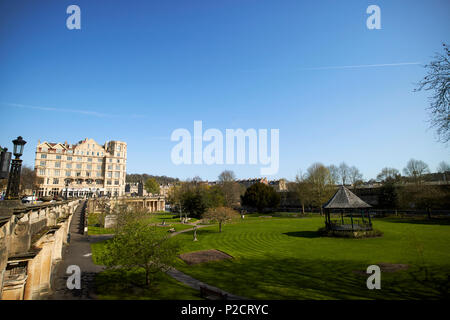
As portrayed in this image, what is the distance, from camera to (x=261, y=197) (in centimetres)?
7594

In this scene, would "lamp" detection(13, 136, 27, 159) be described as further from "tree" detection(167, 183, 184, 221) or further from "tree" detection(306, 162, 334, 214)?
"tree" detection(306, 162, 334, 214)

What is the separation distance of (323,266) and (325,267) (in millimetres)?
258

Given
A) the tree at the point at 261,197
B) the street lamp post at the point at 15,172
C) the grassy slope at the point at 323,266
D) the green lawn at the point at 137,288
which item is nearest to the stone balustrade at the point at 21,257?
the street lamp post at the point at 15,172

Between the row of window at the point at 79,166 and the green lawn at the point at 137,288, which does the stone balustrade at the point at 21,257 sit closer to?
the green lawn at the point at 137,288

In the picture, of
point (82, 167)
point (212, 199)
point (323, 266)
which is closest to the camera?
point (323, 266)

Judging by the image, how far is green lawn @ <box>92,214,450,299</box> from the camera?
1277 cm

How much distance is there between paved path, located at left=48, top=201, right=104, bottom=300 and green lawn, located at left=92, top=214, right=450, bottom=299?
1.33 metres

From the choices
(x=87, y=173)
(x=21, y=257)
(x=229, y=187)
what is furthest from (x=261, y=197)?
(x=21, y=257)

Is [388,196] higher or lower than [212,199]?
higher

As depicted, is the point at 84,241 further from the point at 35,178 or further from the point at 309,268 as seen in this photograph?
the point at 35,178

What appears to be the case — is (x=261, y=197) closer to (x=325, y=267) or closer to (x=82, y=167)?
(x=325, y=267)

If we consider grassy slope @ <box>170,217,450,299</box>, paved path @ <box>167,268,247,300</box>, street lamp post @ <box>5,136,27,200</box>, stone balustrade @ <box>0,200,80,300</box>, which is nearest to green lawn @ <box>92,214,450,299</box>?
grassy slope @ <box>170,217,450,299</box>
